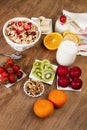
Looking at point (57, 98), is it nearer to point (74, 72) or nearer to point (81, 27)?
point (74, 72)

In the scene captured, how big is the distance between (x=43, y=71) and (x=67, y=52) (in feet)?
0.43

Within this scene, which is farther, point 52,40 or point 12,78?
point 52,40

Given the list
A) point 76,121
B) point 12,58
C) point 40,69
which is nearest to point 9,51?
point 12,58

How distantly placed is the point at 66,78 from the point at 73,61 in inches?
4.5

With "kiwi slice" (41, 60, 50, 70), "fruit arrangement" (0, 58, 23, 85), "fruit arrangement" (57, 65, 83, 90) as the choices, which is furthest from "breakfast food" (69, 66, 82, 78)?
"fruit arrangement" (0, 58, 23, 85)

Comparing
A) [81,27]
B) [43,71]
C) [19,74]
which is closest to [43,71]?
[43,71]

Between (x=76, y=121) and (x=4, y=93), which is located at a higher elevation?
(x=4, y=93)

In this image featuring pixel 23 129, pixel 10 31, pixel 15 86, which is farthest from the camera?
pixel 10 31

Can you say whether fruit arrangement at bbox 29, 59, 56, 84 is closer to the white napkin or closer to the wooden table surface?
the wooden table surface

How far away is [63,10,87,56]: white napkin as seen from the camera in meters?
1.26

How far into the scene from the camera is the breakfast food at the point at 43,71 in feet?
3.66

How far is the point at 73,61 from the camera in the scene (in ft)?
3.89

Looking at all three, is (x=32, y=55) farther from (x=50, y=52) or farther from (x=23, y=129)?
(x=23, y=129)

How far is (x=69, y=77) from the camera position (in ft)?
3.71
